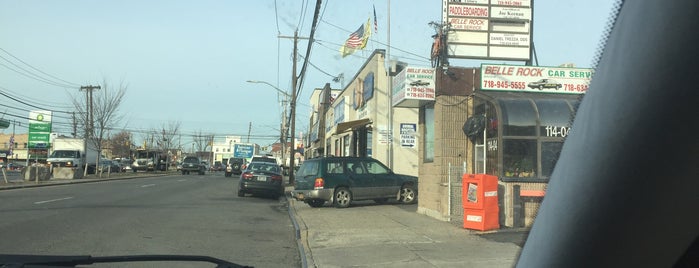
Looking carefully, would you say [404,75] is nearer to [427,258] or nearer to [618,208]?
[427,258]

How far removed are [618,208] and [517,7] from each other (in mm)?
18821

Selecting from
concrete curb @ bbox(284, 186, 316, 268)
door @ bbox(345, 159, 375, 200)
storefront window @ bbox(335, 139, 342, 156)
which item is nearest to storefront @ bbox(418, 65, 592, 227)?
door @ bbox(345, 159, 375, 200)

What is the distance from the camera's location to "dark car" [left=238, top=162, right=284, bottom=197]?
20.8 metres

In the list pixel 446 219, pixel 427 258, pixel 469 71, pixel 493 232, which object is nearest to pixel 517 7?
pixel 469 71

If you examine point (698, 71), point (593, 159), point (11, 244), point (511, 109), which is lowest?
point (11, 244)

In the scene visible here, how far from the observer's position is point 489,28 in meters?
18.9

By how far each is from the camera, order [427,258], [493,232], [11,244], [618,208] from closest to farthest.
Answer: [618,208]
[427,258]
[11,244]
[493,232]

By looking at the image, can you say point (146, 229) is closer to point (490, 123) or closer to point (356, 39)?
point (490, 123)

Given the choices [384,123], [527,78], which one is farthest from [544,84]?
[384,123]

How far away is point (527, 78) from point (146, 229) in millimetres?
8958

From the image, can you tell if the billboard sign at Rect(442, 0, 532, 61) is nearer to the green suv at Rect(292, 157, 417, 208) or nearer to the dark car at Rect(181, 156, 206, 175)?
the green suv at Rect(292, 157, 417, 208)

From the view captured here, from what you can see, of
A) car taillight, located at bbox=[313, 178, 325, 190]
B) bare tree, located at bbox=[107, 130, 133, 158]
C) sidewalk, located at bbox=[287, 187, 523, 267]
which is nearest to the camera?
sidewalk, located at bbox=[287, 187, 523, 267]

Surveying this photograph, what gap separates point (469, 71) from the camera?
532 inches

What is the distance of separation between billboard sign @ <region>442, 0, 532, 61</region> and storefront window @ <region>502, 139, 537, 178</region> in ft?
21.2
